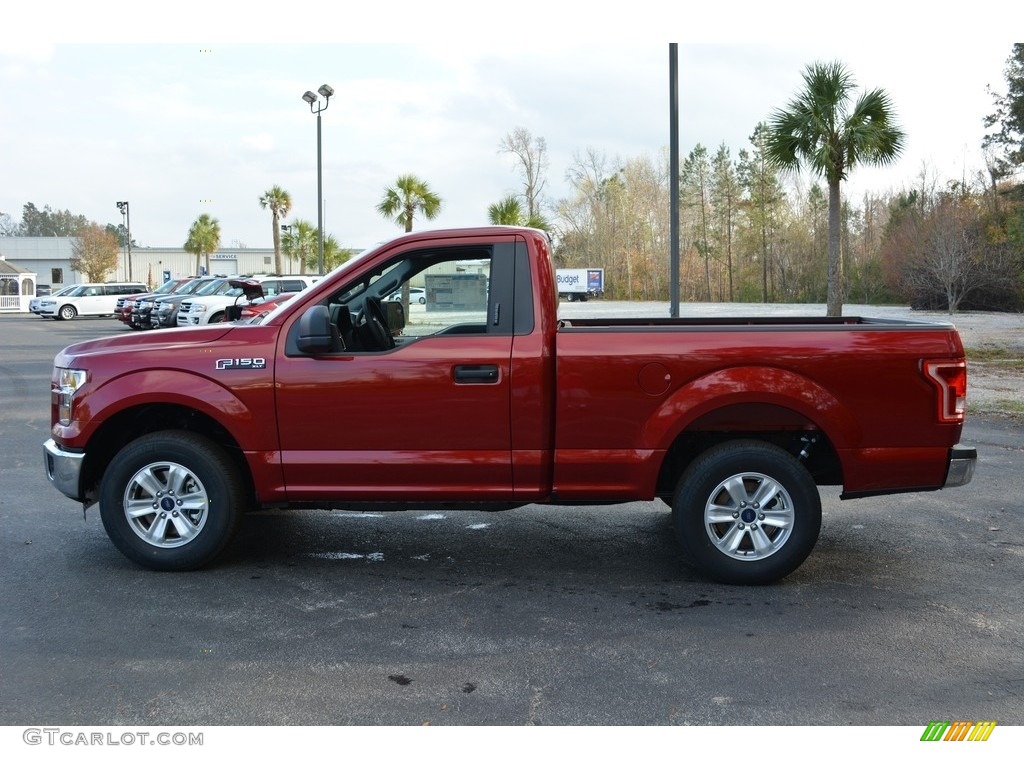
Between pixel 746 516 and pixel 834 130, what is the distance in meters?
17.3

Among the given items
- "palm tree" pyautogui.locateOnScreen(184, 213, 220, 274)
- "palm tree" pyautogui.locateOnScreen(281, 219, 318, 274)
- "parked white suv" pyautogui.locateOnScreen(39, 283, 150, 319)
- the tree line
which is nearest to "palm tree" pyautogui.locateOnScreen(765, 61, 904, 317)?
the tree line

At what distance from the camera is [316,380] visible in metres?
5.69

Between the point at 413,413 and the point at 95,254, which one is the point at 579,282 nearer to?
the point at 95,254

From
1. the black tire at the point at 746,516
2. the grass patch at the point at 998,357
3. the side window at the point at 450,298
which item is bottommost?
the black tire at the point at 746,516

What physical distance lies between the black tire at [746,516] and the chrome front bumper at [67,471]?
3611 mm

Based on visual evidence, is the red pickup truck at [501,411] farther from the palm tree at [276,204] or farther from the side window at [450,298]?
the palm tree at [276,204]

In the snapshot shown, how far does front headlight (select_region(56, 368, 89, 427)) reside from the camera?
591cm

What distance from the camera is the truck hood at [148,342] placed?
19.2 ft

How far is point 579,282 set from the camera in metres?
73.2

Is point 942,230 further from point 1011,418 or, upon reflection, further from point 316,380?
point 316,380

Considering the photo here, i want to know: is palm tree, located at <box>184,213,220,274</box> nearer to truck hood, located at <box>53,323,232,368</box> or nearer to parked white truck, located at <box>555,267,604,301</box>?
parked white truck, located at <box>555,267,604,301</box>

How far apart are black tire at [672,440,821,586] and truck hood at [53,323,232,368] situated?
9.74ft

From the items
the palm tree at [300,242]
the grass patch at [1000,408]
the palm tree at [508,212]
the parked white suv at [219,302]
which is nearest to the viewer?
the grass patch at [1000,408]
